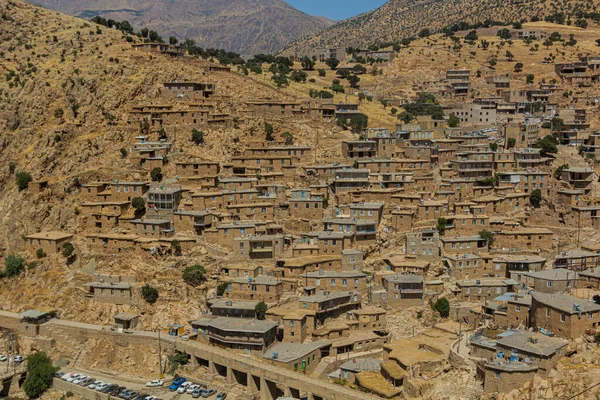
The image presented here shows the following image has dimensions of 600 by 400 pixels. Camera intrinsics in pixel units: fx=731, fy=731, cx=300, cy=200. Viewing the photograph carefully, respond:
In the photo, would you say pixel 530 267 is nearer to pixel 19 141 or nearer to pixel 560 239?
pixel 560 239

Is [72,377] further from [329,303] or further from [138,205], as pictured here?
[329,303]

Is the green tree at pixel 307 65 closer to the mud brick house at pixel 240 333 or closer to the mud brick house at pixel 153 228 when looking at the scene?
the mud brick house at pixel 153 228

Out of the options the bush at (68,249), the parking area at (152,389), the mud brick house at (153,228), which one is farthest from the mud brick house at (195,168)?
the parking area at (152,389)

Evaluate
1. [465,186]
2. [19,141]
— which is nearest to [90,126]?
[19,141]

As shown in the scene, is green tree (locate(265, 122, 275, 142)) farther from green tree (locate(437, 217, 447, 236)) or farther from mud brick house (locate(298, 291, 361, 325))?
mud brick house (locate(298, 291, 361, 325))

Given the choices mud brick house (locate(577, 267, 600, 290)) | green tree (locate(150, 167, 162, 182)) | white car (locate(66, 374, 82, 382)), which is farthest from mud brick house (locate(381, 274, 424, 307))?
green tree (locate(150, 167, 162, 182))

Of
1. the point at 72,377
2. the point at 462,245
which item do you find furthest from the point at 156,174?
the point at 462,245
